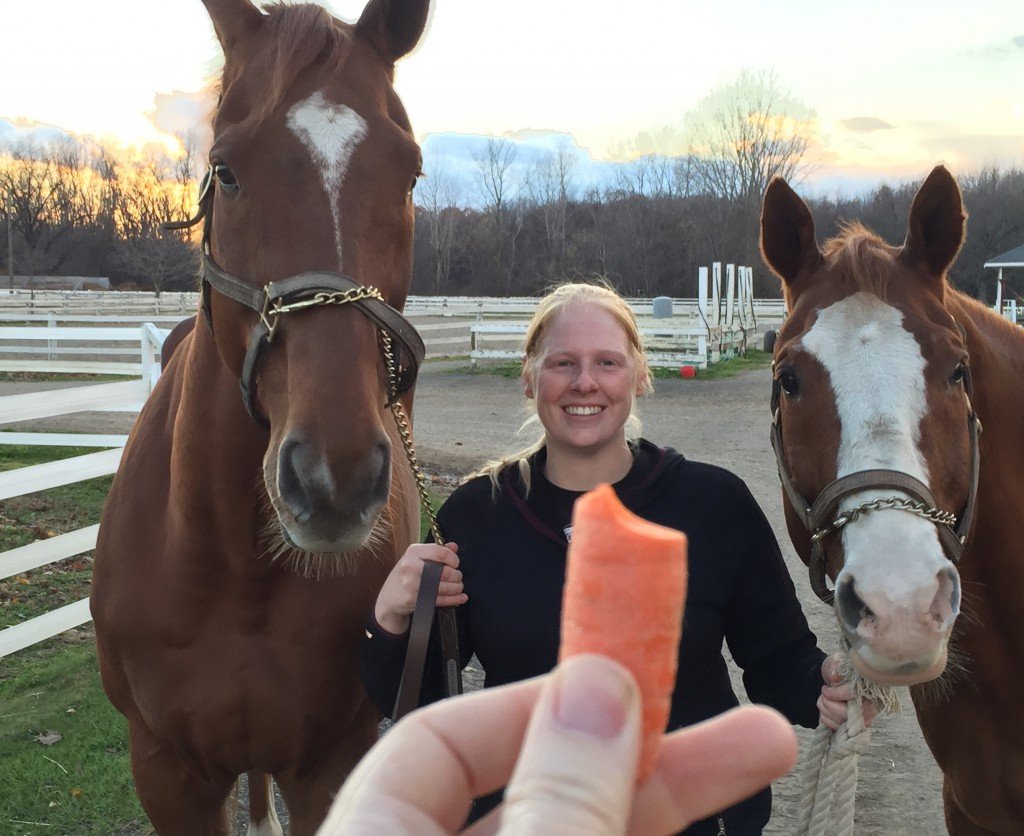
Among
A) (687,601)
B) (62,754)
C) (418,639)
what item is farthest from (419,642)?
(62,754)

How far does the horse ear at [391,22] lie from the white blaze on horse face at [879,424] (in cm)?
141

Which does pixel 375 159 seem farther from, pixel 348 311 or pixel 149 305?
pixel 149 305

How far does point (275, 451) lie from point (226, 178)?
0.74m

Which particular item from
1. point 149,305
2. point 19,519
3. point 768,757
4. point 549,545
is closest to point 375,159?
point 549,545

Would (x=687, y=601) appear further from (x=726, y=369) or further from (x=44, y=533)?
(x=726, y=369)

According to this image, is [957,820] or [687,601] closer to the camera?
A: [687,601]

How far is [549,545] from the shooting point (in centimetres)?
220

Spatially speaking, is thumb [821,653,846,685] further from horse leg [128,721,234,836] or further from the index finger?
horse leg [128,721,234,836]

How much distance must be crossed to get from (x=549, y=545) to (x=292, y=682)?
86cm

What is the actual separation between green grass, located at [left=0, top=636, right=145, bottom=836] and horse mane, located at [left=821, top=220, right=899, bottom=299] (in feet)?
11.5

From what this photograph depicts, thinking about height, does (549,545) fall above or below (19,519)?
above

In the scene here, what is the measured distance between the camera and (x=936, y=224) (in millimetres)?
2484

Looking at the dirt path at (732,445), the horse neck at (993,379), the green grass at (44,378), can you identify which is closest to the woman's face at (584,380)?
the horse neck at (993,379)

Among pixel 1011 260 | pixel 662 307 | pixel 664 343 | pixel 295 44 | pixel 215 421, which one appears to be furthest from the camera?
pixel 1011 260
